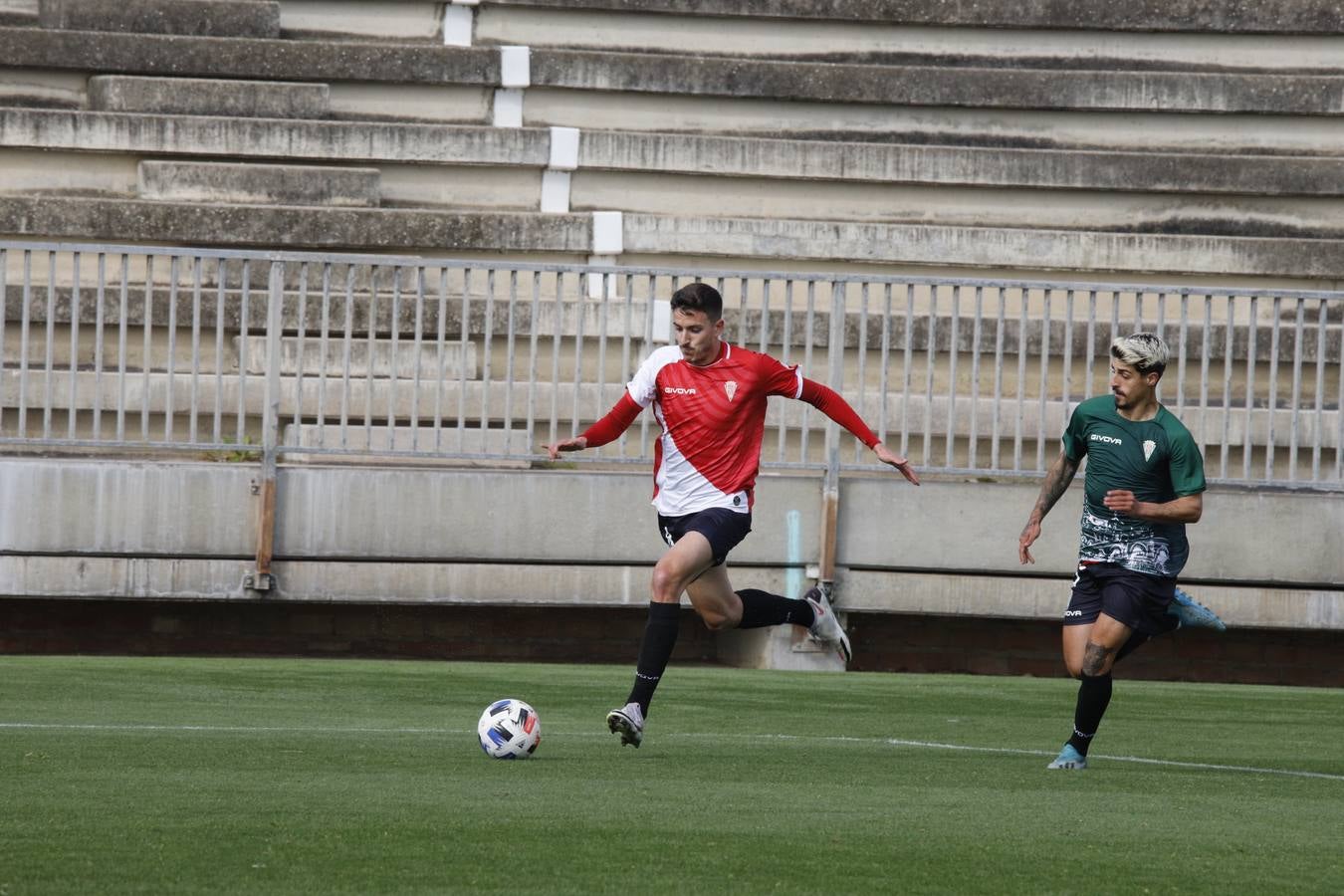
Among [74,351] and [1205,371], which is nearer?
[74,351]

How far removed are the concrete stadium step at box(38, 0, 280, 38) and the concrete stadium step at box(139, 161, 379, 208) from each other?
176 centimetres

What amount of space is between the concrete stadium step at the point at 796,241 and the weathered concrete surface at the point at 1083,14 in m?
2.40

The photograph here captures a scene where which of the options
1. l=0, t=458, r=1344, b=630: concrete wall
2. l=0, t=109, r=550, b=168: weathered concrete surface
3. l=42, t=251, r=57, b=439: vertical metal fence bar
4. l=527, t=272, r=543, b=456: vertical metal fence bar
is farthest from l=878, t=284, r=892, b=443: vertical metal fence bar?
l=42, t=251, r=57, b=439: vertical metal fence bar

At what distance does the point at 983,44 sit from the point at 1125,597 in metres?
11.7

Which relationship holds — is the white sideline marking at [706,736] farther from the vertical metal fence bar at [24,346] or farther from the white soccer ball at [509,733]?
the vertical metal fence bar at [24,346]

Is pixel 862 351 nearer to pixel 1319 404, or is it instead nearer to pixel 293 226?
pixel 1319 404

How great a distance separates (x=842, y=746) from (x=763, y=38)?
11367 millimetres

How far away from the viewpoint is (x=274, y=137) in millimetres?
16438

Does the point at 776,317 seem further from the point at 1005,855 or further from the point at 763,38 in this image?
the point at 1005,855

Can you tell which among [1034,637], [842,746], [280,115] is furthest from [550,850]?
[280,115]

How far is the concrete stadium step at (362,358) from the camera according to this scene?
12469mm

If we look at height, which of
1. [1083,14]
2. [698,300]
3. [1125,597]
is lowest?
A: [1125,597]

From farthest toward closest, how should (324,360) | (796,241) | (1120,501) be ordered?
(796,241)
(324,360)
(1120,501)

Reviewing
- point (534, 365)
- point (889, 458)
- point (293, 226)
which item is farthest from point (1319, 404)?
point (293, 226)
